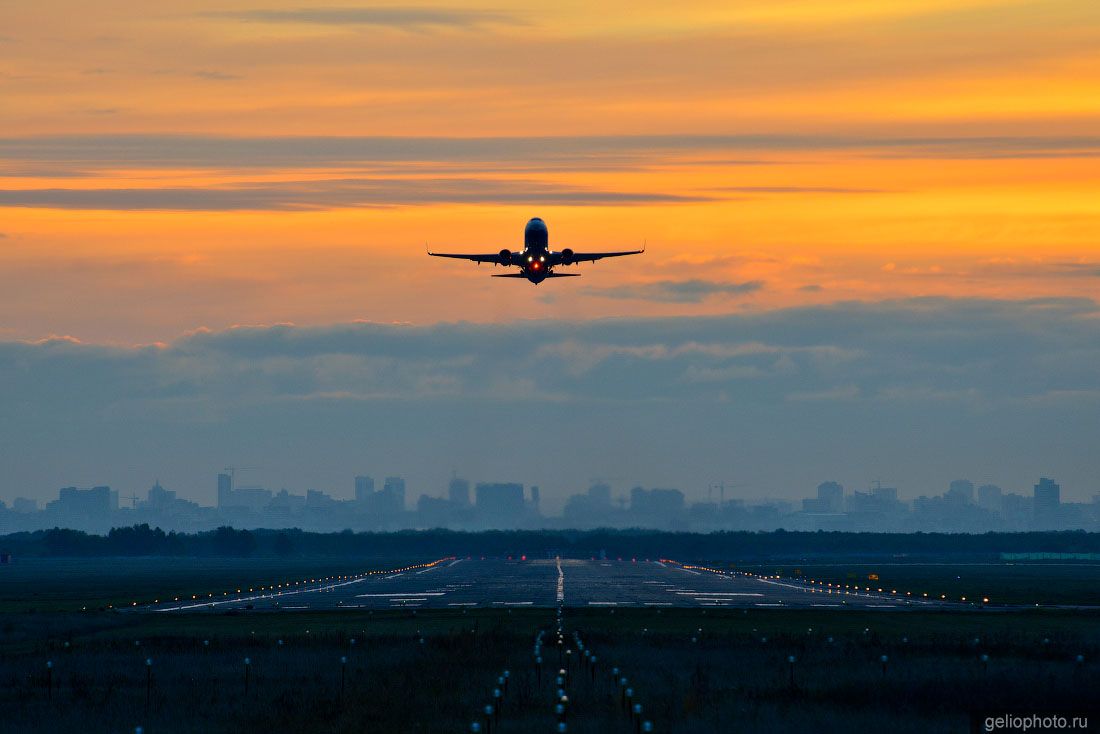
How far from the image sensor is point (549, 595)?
137 m

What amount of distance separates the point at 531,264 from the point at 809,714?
68.0 meters

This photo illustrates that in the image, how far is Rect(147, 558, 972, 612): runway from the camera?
121 meters

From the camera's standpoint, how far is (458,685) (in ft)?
198

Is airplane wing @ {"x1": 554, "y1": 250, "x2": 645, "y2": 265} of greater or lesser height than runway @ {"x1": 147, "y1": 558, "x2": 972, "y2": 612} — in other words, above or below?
above

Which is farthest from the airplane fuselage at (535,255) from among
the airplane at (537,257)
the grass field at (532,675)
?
the grass field at (532,675)

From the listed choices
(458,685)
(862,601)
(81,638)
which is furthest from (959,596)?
(458,685)

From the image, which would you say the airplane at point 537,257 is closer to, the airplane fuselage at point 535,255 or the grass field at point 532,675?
the airplane fuselage at point 535,255

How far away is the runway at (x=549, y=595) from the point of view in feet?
398

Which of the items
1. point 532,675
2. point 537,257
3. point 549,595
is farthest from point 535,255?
point 532,675

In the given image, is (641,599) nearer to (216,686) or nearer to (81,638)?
(81,638)

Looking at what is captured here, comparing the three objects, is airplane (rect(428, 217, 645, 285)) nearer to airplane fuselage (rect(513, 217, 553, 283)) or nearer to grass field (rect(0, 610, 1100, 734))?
airplane fuselage (rect(513, 217, 553, 283))

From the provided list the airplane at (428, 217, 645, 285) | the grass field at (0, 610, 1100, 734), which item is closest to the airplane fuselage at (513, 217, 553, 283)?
the airplane at (428, 217, 645, 285)

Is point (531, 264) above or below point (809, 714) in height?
above

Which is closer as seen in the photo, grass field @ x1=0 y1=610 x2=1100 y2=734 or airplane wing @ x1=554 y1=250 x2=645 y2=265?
grass field @ x1=0 y1=610 x2=1100 y2=734
